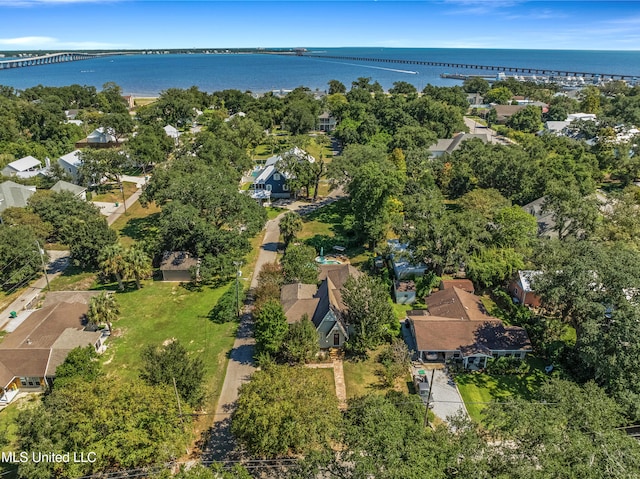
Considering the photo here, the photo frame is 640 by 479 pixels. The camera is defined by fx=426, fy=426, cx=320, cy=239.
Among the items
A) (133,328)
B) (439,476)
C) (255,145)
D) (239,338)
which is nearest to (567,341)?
(439,476)

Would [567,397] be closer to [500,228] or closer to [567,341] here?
[567,341]

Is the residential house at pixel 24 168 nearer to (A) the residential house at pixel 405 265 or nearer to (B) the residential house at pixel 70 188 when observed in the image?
(B) the residential house at pixel 70 188

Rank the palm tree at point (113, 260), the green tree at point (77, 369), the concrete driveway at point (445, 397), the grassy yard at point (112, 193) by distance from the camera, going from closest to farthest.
A: the concrete driveway at point (445, 397), the green tree at point (77, 369), the palm tree at point (113, 260), the grassy yard at point (112, 193)

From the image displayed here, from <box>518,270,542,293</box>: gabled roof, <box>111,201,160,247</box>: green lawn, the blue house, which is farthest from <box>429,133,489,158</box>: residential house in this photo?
<box>111,201,160,247</box>: green lawn

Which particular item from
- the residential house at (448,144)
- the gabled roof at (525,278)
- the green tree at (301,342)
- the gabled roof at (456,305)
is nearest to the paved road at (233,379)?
the green tree at (301,342)

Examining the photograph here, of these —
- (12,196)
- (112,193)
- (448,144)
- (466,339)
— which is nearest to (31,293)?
(12,196)

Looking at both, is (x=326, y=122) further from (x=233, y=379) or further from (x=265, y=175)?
(x=233, y=379)
